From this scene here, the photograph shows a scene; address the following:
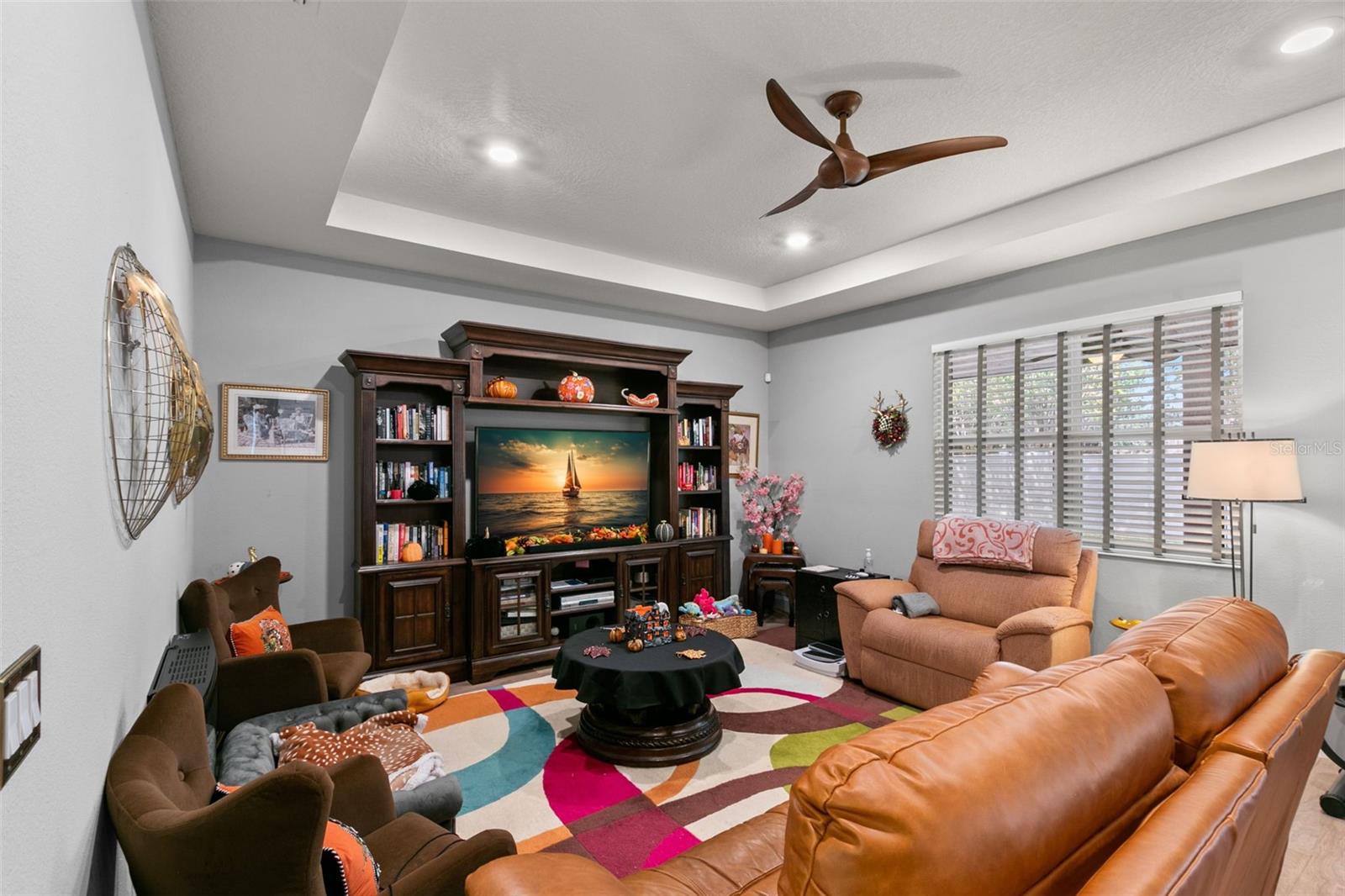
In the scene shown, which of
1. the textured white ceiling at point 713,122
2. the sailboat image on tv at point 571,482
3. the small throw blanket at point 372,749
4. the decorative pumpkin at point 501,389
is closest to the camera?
the small throw blanket at point 372,749

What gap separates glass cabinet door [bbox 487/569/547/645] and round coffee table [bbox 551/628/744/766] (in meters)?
1.17

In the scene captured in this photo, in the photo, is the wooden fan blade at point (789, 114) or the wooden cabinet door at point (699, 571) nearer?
the wooden fan blade at point (789, 114)

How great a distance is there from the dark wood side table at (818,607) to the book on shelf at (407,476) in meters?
2.69

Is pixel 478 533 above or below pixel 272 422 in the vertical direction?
below

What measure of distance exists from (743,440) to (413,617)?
3456 mm

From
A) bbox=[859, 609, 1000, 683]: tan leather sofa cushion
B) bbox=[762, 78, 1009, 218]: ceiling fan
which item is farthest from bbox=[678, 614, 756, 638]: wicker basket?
bbox=[762, 78, 1009, 218]: ceiling fan

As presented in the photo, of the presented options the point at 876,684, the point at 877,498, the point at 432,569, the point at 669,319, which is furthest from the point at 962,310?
the point at 432,569

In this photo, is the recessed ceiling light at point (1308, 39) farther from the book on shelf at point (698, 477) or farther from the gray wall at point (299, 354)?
the gray wall at point (299, 354)

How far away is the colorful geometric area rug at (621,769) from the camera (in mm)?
2420

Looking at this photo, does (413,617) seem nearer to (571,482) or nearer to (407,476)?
(407,476)

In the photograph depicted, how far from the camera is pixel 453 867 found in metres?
1.37

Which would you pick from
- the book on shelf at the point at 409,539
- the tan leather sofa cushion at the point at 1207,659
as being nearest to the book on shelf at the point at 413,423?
the book on shelf at the point at 409,539

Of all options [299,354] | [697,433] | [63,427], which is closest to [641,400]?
[697,433]

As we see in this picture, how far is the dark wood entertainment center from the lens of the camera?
3.92 meters
